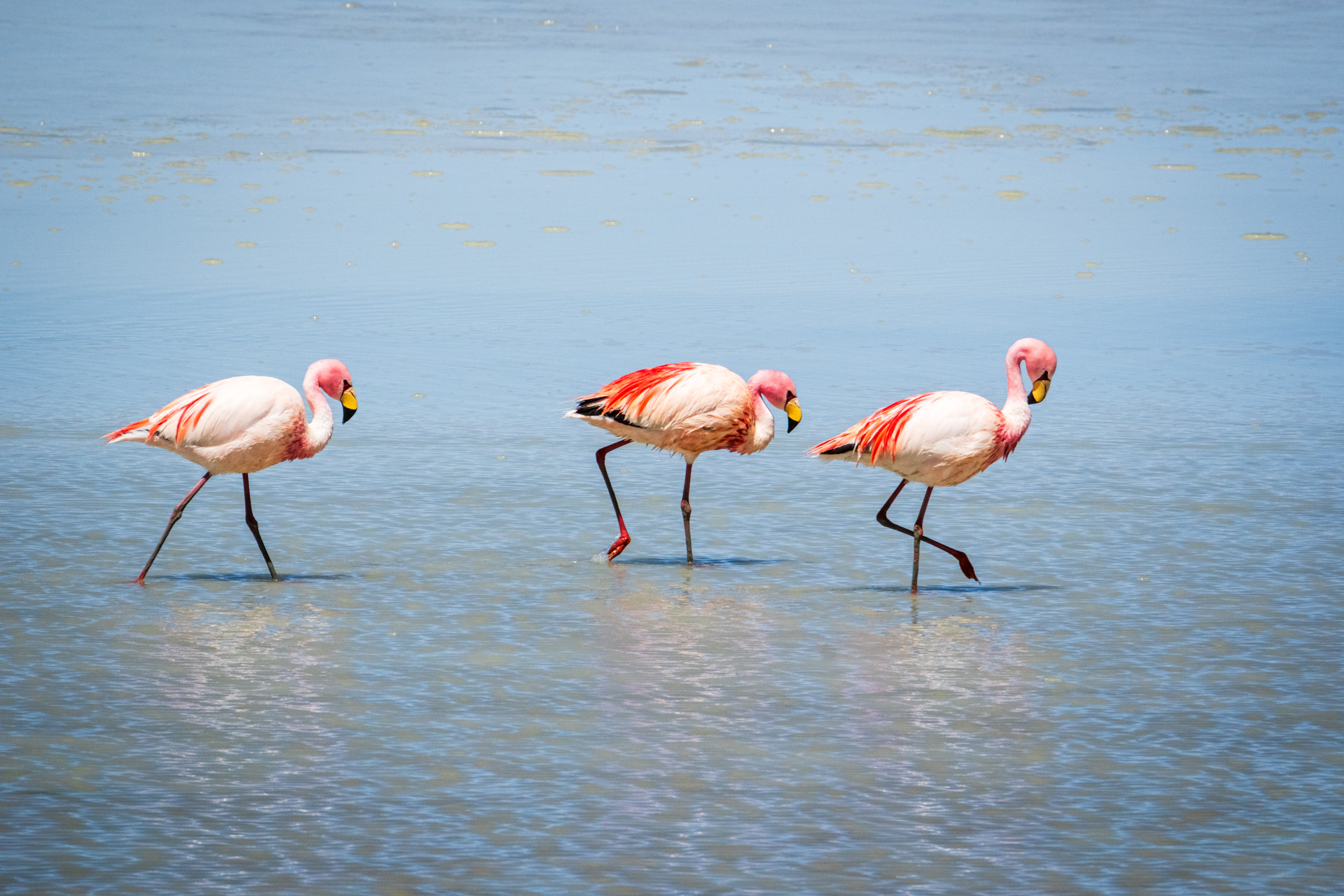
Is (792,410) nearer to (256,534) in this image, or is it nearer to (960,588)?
(960,588)

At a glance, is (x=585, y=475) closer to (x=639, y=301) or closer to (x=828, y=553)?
(x=828, y=553)

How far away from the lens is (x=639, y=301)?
14.4 metres

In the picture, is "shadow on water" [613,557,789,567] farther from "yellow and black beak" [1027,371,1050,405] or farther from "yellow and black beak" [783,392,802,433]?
"yellow and black beak" [1027,371,1050,405]

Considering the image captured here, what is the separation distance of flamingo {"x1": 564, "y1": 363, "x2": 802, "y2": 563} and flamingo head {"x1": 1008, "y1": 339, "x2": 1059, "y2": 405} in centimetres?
97

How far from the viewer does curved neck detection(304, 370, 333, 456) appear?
302 inches

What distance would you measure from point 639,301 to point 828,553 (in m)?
6.68

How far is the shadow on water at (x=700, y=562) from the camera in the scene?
25.8 ft

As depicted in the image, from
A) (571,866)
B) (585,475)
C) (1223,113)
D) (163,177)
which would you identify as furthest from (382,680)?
(1223,113)

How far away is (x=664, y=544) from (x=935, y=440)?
1.46m

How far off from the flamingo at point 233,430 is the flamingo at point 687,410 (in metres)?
1.19

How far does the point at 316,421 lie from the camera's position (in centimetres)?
773

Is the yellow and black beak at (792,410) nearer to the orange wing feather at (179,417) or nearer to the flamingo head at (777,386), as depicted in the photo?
the flamingo head at (777,386)

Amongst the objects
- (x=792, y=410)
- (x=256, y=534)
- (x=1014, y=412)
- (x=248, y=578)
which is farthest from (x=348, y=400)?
(x=1014, y=412)

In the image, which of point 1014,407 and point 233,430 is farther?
point 1014,407
